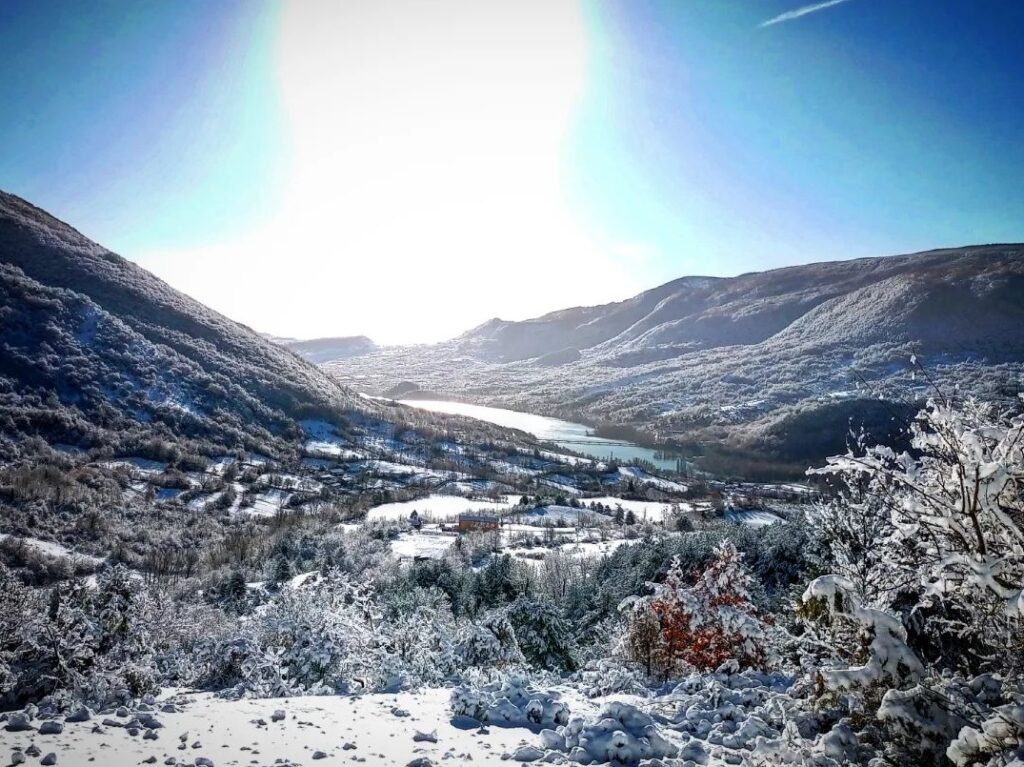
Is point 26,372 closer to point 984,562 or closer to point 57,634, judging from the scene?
point 57,634

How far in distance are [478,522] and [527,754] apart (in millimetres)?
78245

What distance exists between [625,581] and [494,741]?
26.3 m

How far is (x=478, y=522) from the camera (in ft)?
272

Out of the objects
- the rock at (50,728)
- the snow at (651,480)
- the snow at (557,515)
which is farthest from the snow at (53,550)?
the snow at (651,480)

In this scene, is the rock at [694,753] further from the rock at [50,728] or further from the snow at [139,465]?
the snow at [139,465]

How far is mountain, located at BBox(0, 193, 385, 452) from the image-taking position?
89312 mm

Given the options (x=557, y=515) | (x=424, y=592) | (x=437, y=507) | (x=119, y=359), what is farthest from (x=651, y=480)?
(x=119, y=359)

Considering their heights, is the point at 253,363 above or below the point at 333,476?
above

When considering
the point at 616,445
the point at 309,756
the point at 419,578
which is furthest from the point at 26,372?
the point at 616,445

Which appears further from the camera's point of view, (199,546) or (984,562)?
(199,546)

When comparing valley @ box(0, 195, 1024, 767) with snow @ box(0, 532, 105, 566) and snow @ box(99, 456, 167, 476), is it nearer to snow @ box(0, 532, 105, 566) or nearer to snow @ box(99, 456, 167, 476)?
snow @ box(0, 532, 105, 566)

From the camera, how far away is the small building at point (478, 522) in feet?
264

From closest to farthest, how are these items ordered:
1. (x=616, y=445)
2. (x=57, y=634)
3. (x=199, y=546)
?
1. (x=57, y=634)
2. (x=199, y=546)
3. (x=616, y=445)

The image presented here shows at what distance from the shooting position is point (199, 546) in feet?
204
